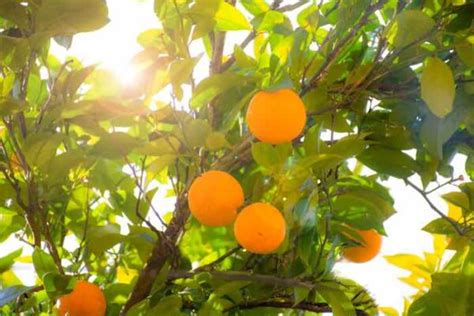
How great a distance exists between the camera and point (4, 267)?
108 cm

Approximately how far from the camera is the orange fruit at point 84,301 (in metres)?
0.86

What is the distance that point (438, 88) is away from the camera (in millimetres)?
811

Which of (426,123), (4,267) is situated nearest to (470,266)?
(426,123)

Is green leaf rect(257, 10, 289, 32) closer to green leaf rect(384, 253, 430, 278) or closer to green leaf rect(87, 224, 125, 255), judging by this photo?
green leaf rect(87, 224, 125, 255)

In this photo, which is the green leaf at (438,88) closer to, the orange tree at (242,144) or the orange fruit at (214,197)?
the orange tree at (242,144)

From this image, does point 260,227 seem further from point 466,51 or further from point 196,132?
point 466,51

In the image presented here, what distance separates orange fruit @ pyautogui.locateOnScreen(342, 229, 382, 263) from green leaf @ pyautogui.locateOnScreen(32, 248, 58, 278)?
43 centimetres

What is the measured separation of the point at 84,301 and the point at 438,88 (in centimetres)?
51

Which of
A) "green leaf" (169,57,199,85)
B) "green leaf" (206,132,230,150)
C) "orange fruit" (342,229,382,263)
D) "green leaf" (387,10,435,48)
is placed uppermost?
"green leaf" (387,10,435,48)

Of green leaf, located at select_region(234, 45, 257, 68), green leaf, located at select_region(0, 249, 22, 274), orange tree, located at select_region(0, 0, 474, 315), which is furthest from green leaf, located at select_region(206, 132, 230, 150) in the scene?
green leaf, located at select_region(0, 249, 22, 274)

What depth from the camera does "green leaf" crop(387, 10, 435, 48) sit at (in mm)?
796

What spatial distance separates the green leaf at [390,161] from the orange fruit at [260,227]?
0.23 meters

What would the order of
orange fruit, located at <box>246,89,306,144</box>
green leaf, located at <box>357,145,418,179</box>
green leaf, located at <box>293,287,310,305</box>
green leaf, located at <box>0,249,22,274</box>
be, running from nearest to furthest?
orange fruit, located at <box>246,89,306,144</box>, green leaf, located at <box>293,287,310,305</box>, green leaf, located at <box>357,145,418,179</box>, green leaf, located at <box>0,249,22,274</box>

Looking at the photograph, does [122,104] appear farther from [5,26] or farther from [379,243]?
[379,243]
